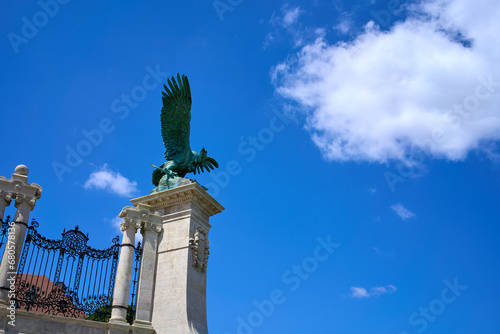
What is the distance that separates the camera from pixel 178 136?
54.8 ft

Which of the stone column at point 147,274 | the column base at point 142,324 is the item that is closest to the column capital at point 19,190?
the stone column at point 147,274

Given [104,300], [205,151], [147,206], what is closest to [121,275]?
[104,300]

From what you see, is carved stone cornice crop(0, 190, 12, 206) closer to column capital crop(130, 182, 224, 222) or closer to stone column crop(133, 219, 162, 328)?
column capital crop(130, 182, 224, 222)

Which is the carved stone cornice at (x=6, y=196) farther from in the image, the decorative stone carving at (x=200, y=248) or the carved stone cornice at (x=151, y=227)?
the decorative stone carving at (x=200, y=248)

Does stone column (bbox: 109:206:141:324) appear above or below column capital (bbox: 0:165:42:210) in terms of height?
below

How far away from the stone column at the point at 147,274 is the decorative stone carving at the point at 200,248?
129 centimetres

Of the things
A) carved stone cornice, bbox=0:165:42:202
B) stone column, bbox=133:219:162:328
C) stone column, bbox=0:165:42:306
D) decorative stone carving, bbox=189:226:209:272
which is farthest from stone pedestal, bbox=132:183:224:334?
stone column, bbox=0:165:42:306

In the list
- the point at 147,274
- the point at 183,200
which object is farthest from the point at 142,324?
the point at 183,200

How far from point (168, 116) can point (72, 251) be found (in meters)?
5.89

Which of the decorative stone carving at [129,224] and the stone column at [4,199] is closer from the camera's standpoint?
the stone column at [4,199]

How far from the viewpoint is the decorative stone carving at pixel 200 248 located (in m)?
14.2

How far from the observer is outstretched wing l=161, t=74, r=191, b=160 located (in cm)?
1667

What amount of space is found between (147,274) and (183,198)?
8.68 ft

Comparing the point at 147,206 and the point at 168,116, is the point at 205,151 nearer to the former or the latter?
the point at 168,116
